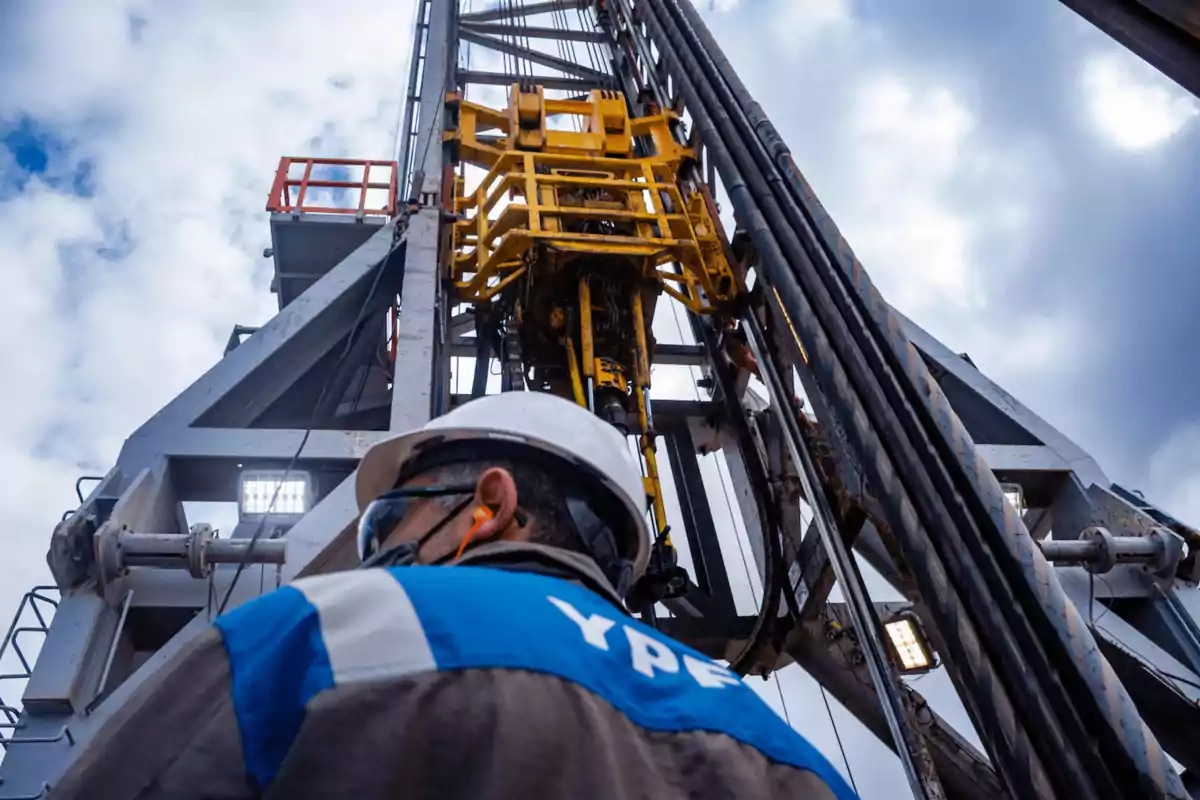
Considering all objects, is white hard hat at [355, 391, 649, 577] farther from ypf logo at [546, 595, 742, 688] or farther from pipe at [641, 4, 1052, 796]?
pipe at [641, 4, 1052, 796]

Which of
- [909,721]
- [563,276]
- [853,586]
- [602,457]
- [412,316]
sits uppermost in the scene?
[563,276]

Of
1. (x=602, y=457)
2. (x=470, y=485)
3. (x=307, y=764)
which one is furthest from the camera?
(x=602, y=457)

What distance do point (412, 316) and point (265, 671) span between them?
11.0 feet

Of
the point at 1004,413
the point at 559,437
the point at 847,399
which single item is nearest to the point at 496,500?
the point at 559,437

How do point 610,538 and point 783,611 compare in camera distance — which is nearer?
point 610,538

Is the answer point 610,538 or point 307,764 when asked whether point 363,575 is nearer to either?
point 307,764

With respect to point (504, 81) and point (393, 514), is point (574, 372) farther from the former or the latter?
point (504, 81)

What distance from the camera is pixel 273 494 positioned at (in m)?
3.20

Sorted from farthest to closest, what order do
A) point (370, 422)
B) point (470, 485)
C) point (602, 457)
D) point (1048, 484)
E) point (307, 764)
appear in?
point (370, 422) < point (1048, 484) < point (602, 457) < point (470, 485) < point (307, 764)

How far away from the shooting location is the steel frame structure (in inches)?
93.6

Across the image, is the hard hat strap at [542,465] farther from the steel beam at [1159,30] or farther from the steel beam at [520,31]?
the steel beam at [520,31]

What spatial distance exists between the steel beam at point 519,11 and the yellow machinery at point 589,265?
444 centimetres

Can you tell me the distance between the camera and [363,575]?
81 cm

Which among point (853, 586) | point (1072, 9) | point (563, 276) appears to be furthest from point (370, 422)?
point (1072, 9)
